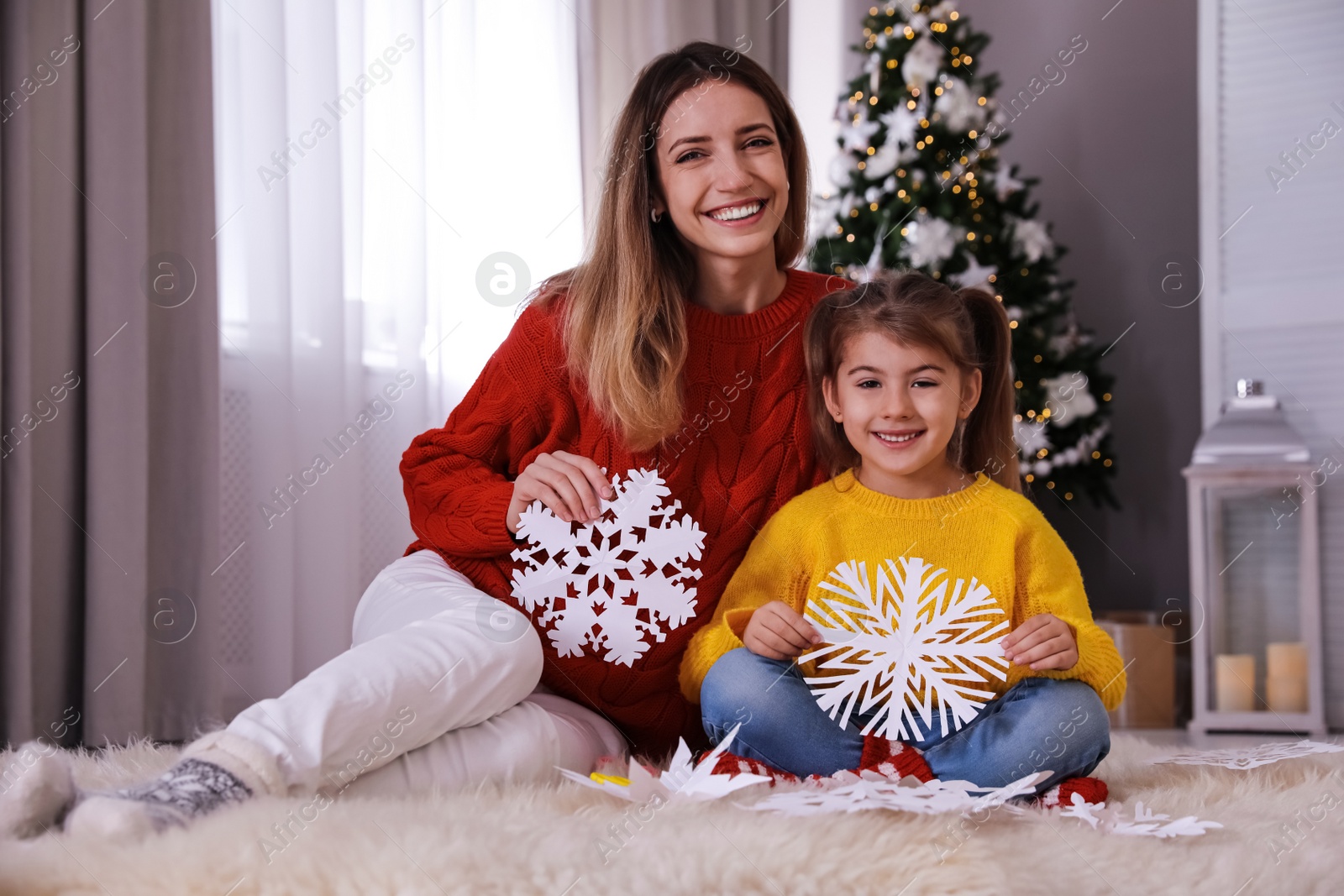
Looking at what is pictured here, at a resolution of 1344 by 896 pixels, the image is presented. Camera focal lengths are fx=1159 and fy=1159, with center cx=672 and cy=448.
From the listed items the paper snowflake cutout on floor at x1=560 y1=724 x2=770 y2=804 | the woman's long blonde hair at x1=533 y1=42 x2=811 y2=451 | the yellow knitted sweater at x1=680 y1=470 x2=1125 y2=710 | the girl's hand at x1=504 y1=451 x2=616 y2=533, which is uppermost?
the woman's long blonde hair at x1=533 y1=42 x2=811 y2=451

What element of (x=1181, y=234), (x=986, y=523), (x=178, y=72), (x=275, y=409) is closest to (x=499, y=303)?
(x=275, y=409)

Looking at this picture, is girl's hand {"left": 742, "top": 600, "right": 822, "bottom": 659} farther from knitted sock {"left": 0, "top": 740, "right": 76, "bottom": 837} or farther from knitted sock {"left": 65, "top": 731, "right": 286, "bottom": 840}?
knitted sock {"left": 0, "top": 740, "right": 76, "bottom": 837}

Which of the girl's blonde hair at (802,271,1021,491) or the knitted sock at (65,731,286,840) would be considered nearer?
the knitted sock at (65,731,286,840)

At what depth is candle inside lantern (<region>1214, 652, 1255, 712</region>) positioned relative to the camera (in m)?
2.90

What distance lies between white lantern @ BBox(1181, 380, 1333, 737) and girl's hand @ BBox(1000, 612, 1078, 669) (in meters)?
1.93

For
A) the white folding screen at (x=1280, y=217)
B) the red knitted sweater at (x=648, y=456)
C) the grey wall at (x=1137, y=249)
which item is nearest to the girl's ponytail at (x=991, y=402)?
the red knitted sweater at (x=648, y=456)

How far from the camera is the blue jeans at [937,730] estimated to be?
121 cm

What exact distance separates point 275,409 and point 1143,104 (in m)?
2.83

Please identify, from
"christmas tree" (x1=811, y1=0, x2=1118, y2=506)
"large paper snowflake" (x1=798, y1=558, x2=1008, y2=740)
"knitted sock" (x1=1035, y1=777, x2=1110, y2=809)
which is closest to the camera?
"knitted sock" (x1=1035, y1=777, x2=1110, y2=809)

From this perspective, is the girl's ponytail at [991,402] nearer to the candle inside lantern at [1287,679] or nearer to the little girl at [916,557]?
the little girl at [916,557]

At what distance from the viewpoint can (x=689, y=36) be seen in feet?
12.1

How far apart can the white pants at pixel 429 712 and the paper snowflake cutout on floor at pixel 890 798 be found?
1.12 feet

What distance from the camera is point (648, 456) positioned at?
1.56 meters

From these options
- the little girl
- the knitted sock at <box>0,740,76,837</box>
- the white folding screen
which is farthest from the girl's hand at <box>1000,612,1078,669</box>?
the white folding screen
